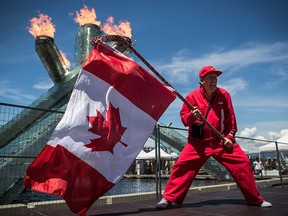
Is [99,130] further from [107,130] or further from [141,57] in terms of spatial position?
[141,57]

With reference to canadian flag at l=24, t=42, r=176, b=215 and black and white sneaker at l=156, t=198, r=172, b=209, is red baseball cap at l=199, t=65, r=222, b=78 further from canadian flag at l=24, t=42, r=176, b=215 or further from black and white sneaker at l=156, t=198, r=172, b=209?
black and white sneaker at l=156, t=198, r=172, b=209

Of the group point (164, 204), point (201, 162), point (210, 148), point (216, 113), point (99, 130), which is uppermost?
point (216, 113)

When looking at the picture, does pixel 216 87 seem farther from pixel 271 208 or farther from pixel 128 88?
pixel 271 208

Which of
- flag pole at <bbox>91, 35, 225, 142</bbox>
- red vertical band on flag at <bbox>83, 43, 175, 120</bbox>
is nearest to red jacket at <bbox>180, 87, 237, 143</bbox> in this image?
flag pole at <bbox>91, 35, 225, 142</bbox>

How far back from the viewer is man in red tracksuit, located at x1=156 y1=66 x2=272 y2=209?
349 cm

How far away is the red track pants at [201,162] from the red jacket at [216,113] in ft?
0.49

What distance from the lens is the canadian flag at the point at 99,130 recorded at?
2.58 metres

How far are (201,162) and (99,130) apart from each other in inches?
61.2

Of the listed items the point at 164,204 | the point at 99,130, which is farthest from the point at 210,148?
the point at 99,130

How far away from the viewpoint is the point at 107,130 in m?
2.84

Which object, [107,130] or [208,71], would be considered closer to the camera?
[107,130]

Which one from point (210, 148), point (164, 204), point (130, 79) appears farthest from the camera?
point (210, 148)

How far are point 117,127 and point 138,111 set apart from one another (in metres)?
0.36

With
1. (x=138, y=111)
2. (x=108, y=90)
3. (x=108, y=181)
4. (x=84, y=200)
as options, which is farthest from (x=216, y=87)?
(x=84, y=200)
